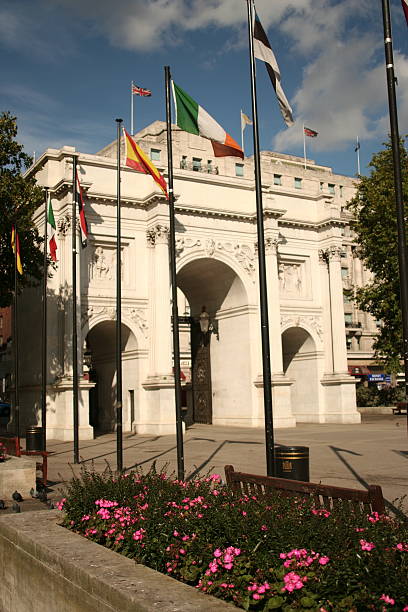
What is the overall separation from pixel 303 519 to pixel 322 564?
113 cm

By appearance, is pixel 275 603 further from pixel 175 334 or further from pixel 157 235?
pixel 157 235

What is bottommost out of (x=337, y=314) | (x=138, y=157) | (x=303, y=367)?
(x=303, y=367)

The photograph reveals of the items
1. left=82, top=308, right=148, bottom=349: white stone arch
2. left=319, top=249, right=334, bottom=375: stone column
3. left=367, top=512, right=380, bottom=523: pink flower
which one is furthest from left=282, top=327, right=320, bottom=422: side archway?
left=367, top=512, right=380, bottom=523: pink flower

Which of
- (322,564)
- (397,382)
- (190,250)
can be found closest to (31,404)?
(190,250)

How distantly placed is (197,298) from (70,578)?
3746 centimetres

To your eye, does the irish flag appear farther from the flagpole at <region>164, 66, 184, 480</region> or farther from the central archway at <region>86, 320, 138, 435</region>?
the central archway at <region>86, 320, 138, 435</region>

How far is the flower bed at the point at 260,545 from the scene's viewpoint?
13.8 ft

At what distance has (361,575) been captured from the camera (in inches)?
166

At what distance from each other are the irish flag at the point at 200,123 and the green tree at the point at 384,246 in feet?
68.6

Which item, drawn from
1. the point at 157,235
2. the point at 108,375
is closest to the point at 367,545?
the point at 157,235

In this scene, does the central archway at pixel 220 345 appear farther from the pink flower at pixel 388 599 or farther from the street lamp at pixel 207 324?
the pink flower at pixel 388 599

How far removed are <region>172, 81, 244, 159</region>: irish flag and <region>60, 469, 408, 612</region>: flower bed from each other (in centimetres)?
849

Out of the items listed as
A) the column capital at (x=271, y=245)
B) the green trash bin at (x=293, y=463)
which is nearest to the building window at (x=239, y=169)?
the column capital at (x=271, y=245)

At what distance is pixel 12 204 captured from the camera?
1123 inches
